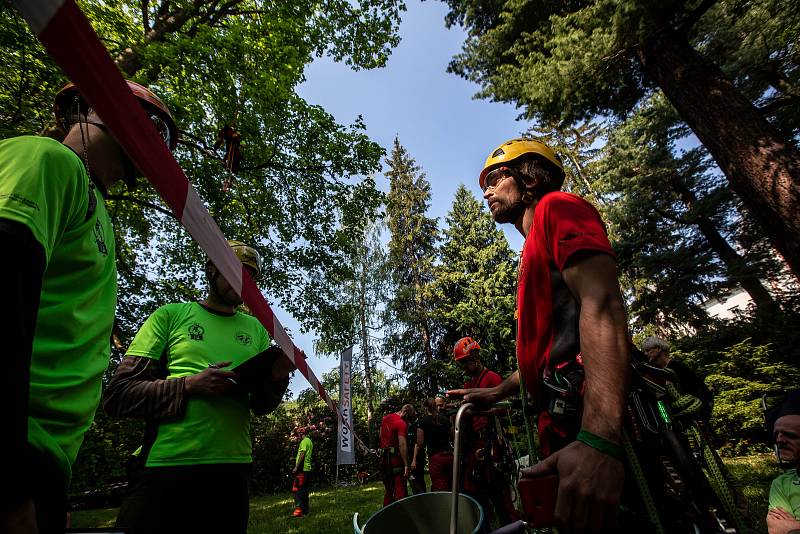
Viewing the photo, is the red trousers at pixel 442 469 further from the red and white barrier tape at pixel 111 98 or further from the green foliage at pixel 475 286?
the green foliage at pixel 475 286

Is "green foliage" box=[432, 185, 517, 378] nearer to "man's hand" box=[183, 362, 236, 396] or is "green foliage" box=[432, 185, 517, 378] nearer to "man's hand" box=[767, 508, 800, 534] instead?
"man's hand" box=[767, 508, 800, 534]

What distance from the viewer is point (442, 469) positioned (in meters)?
6.36

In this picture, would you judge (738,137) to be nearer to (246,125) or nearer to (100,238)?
(100,238)

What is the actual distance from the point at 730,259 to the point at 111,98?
19311 mm

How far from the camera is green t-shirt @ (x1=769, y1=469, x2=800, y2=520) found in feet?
8.66

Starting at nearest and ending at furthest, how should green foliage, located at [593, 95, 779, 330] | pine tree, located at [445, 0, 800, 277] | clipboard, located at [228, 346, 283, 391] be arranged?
clipboard, located at [228, 346, 283, 391] < pine tree, located at [445, 0, 800, 277] < green foliage, located at [593, 95, 779, 330]

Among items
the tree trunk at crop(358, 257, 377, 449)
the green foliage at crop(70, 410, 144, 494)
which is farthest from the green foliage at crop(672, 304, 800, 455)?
the green foliage at crop(70, 410, 144, 494)

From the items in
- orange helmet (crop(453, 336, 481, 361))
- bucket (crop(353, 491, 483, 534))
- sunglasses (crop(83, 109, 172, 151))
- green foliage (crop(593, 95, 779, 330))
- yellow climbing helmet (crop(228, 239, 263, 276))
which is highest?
green foliage (crop(593, 95, 779, 330))

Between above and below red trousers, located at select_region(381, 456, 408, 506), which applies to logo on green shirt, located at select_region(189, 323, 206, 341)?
above

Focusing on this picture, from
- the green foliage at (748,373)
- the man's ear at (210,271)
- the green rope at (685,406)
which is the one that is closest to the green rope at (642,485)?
the green rope at (685,406)

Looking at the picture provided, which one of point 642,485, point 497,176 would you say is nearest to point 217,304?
point 497,176

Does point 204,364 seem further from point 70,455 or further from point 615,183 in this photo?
point 615,183

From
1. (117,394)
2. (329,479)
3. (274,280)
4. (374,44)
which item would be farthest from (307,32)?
(329,479)

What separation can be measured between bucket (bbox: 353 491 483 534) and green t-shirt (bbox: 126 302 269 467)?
98cm
